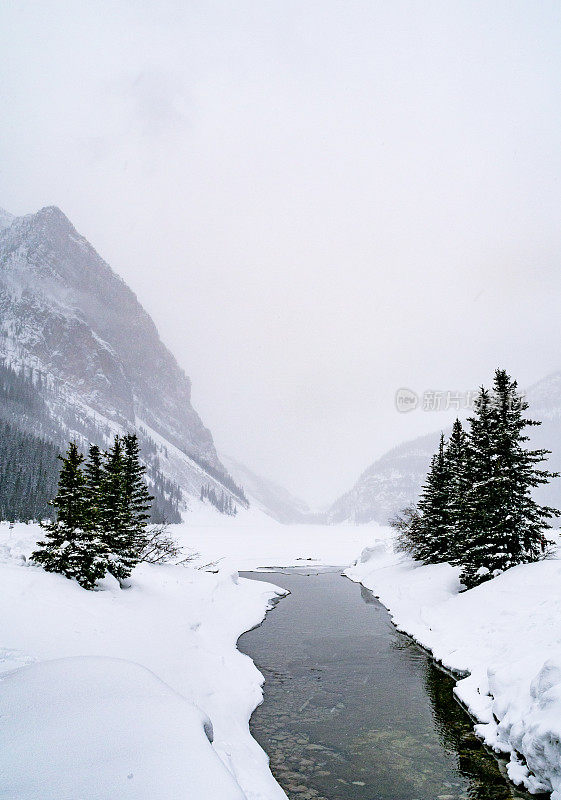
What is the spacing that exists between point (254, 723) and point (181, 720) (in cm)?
635

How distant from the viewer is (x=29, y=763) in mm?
5336

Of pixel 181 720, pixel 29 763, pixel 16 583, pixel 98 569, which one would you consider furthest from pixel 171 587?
pixel 29 763

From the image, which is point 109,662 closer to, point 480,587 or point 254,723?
point 254,723

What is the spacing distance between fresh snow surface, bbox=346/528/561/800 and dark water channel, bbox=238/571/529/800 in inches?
23.5

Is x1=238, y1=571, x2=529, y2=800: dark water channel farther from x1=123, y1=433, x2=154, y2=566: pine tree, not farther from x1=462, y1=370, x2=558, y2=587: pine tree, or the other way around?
x1=123, y1=433, x2=154, y2=566: pine tree

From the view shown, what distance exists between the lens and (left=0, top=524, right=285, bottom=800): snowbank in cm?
534

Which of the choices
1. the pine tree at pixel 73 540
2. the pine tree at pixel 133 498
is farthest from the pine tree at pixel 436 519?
the pine tree at pixel 73 540

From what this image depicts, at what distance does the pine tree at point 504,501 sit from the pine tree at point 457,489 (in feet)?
4.11

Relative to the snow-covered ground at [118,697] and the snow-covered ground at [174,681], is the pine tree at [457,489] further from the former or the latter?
the snow-covered ground at [118,697]

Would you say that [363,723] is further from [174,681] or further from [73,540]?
[73,540]

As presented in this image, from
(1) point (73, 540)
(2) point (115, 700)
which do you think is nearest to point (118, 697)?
(2) point (115, 700)

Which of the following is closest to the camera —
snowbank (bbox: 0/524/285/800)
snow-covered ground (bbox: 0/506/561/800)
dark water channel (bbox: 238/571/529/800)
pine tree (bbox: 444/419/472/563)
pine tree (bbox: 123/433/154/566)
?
snowbank (bbox: 0/524/285/800)

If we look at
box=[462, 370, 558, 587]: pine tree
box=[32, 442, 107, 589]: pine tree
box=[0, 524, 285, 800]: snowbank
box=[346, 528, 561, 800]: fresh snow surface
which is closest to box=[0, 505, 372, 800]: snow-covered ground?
box=[0, 524, 285, 800]: snowbank

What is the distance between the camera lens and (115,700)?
7.39 m
